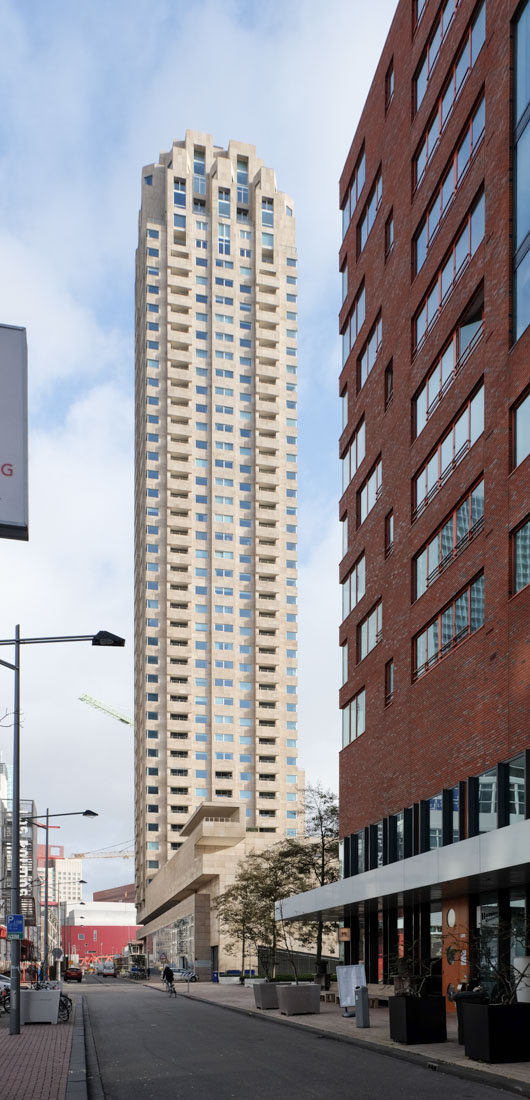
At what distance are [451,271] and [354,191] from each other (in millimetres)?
17672

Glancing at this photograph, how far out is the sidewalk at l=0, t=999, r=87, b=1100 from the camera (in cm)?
1529

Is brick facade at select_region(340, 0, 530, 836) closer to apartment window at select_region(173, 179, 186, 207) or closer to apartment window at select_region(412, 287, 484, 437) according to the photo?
apartment window at select_region(412, 287, 484, 437)

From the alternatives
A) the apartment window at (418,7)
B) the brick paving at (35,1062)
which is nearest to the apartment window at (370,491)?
the apartment window at (418,7)

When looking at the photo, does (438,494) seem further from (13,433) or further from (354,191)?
(13,433)

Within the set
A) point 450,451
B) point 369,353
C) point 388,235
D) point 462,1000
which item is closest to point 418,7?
point 388,235

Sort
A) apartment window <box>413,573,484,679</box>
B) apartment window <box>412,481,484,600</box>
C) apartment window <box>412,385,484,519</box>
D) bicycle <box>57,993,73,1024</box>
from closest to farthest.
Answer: apartment window <box>413,573,484,679</box> < apartment window <box>412,481,484,600</box> < apartment window <box>412,385,484,519</box> < bicycle <box>57,993,73,1024</box>

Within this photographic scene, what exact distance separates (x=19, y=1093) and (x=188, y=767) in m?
108

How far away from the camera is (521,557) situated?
2573 centimetres

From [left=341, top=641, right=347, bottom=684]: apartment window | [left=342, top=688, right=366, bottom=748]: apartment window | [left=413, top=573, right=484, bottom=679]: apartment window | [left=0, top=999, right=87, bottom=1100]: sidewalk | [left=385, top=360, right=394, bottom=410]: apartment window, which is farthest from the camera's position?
[left=341, top=641, right=347, bottom=684]: apartment window

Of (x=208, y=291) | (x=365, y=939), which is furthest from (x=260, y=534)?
(x=365, y=939)

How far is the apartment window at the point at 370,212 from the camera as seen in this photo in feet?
144

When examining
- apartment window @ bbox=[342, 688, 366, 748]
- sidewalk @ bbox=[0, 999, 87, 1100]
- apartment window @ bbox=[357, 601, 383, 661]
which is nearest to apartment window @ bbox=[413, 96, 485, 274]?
apartment window @ bbox=[357, 601, 383, 661]

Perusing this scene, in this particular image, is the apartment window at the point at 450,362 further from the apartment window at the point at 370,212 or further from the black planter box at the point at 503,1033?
the black planter box at the point at 503,1033

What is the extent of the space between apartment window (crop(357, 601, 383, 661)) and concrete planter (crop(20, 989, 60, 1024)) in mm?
16407
